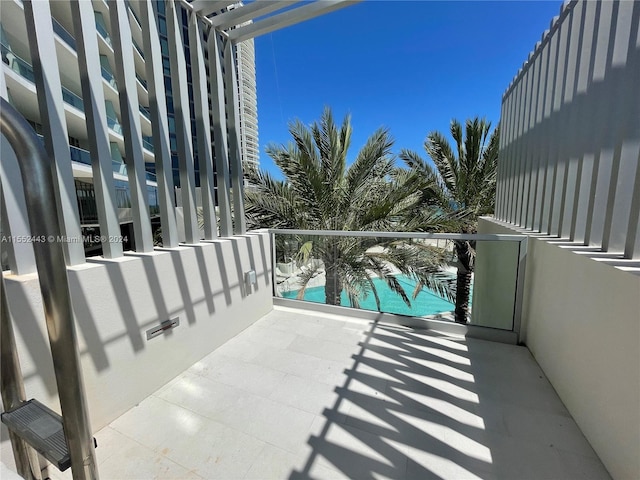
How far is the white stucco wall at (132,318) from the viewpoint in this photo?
159 centimetres

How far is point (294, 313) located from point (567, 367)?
9.65ft

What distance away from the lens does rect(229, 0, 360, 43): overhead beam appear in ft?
8.86

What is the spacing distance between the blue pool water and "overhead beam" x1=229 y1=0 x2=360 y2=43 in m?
3.45

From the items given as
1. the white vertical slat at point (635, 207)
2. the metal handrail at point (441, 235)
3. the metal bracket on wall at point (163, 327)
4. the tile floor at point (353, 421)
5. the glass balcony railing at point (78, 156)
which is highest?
the glass balcony railing at point (78, 156)

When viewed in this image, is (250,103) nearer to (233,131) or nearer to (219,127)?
(233,131)

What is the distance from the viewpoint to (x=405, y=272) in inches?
164

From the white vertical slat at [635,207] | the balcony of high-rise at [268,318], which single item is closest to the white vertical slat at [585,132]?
the balcony of high-rise at [268,318]

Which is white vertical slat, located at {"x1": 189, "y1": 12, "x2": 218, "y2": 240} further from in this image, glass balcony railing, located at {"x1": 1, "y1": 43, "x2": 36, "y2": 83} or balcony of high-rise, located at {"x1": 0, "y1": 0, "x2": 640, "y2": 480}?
glass balcony railing, located at {"x1": 1, "y1": 43, "x2": 36, "y2": 83}

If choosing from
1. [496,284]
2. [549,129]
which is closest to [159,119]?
[549,129]

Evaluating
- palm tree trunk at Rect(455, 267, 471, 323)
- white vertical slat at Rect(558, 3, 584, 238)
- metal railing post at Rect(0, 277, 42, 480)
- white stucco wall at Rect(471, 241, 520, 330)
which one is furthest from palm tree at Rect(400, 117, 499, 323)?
metal railing post at Rect(0, 277, 42, 480)

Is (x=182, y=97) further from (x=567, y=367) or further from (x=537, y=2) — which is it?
(x=537, y=2)

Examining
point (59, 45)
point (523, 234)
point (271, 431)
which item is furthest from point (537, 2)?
point (59, 45)

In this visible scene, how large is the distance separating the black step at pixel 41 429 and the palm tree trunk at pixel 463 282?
11.5ft

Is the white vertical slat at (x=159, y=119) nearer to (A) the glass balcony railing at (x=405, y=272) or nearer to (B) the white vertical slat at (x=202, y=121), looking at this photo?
(B) the white vertical slat at (x=202, y=121)
